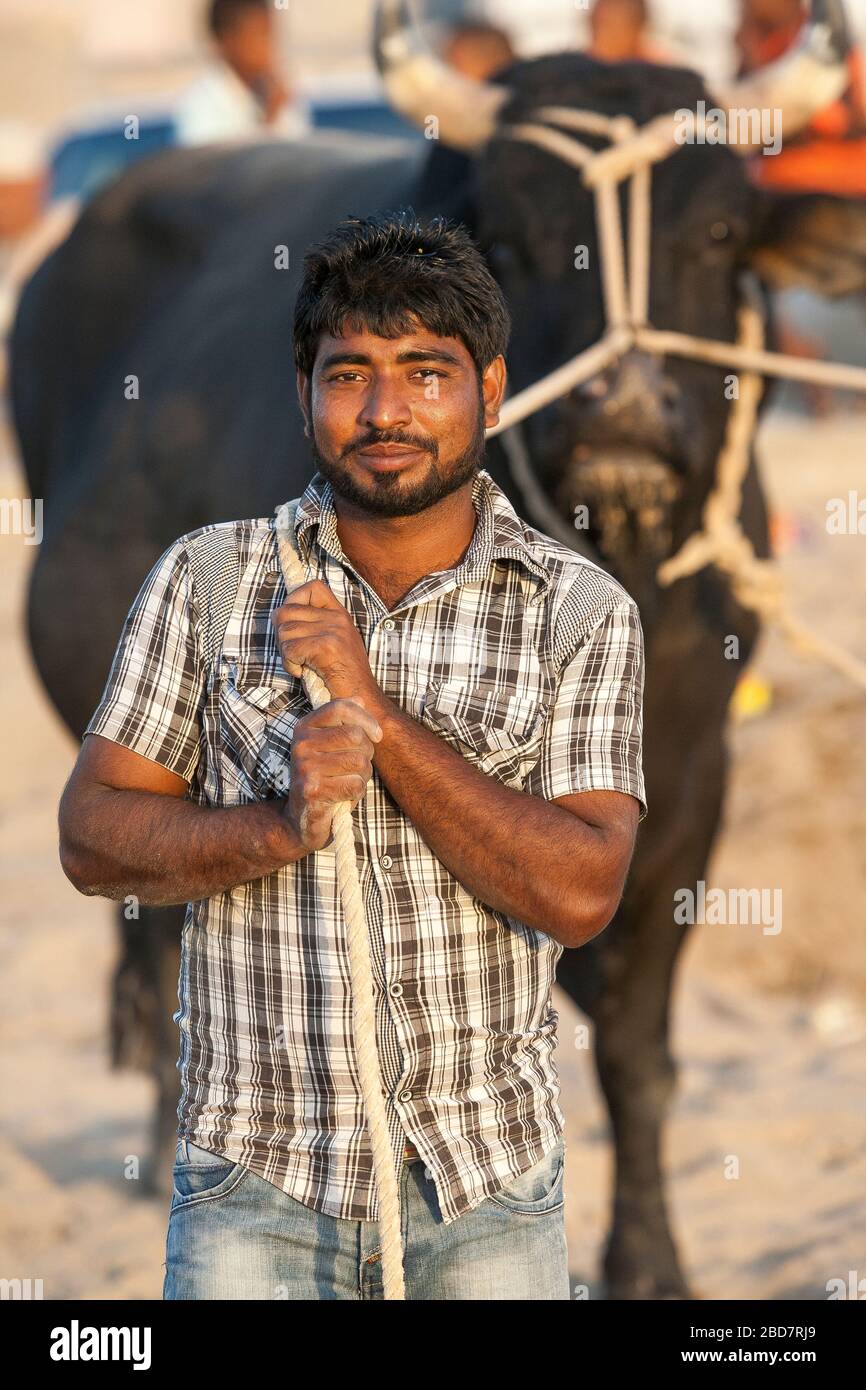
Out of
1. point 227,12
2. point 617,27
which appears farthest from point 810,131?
point 227,12

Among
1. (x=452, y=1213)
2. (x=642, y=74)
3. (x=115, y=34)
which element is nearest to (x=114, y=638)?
(x=642, y=74)

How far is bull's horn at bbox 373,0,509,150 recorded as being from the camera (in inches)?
161

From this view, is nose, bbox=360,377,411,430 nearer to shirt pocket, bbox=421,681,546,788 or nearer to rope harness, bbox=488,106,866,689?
shirt pocket, bbox=421,681,546,788

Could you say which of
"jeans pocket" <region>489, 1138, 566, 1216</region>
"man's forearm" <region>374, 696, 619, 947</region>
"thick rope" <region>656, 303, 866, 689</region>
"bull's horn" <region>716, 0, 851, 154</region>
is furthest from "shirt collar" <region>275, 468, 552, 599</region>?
"bull's horn" <region>716, 0, 851, 154</region>

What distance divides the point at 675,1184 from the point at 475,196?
2.38 meters

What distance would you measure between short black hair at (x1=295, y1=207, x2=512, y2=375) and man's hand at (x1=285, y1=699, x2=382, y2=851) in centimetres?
43

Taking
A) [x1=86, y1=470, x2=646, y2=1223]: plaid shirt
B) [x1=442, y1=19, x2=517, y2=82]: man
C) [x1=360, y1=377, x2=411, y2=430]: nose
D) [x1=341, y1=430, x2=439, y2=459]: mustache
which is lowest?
[x1=86, y1=470, x2=646, y2=1223]: plaid shirt

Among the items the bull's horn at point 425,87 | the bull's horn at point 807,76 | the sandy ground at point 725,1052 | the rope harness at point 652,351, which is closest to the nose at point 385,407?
the rope harness at point 652,351

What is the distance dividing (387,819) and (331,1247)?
A: 46cm

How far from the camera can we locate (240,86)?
7867 millimetres

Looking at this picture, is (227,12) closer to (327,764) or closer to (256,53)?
(256,53)

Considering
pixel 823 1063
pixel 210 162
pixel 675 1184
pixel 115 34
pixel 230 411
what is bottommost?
pixel 675 1184
